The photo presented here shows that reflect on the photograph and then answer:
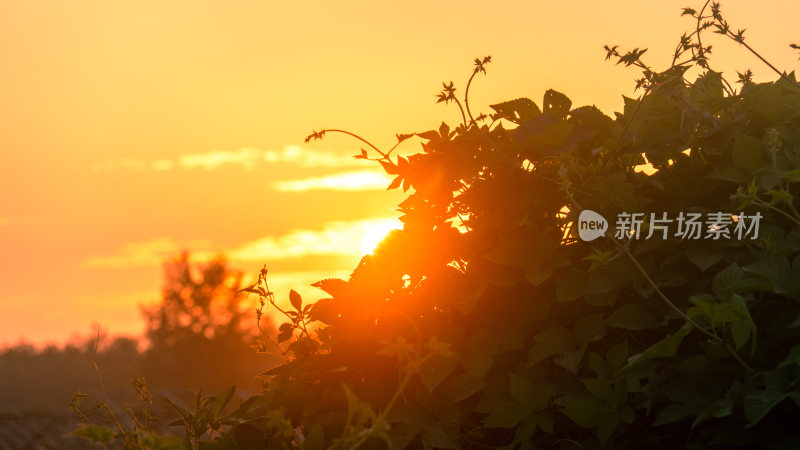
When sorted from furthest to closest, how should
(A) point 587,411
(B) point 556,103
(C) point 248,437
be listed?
1. (B) point 556,103
2. (C) point 248,437
3. (A) point 587,411

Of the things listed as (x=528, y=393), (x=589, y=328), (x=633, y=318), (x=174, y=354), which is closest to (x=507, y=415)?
(x=528, y=393)

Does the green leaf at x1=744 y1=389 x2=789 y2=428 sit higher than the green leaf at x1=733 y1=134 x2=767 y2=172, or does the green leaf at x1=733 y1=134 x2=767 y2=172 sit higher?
the green leaf at x1=733 y1=134 x2=767 y2=172

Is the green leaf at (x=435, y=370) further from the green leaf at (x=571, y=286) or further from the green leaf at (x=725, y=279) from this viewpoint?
the green leaf at (x=725, y=279)

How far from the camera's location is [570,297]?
2.44 meters

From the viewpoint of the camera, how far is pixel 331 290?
2.82 meters

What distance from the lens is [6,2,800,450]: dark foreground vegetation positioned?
2.26 m

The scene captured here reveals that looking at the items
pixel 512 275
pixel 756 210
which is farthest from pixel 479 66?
pixel 756 210

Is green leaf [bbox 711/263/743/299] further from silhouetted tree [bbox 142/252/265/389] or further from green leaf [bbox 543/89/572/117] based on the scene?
silhouetted tree [bbox 142/252/265/389]

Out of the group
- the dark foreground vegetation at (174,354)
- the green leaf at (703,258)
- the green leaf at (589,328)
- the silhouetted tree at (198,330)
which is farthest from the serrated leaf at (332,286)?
the silhouetted tree at (198,330)

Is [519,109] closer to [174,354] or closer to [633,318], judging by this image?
[633,318]

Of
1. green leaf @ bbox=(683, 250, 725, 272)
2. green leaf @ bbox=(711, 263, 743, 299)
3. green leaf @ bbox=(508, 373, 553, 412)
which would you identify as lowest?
green leaf @ bbox=(508, 373, 553, 412)

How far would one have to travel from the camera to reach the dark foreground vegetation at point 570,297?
2.26 metres

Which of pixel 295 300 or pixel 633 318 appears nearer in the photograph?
pixel 633 318

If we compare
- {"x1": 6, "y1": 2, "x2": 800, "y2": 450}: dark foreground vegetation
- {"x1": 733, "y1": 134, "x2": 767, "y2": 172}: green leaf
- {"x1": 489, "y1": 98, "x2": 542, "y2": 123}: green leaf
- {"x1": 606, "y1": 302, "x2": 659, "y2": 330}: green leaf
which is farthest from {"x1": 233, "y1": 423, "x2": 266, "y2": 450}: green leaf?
{"x1": 733, "y1": 134, "x2": 767, "y2": 172}: green leaf
